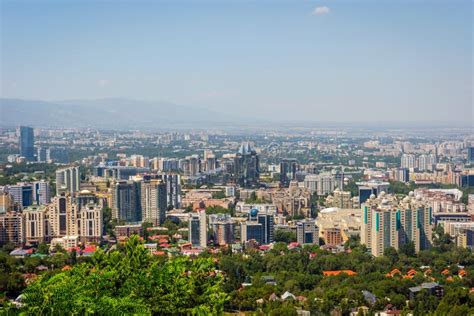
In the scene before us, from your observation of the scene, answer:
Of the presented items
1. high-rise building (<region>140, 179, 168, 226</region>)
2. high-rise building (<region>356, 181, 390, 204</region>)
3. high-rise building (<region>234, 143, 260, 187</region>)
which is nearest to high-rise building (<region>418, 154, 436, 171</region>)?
high-rise building (<region>234, 143, 260, 187</region>)

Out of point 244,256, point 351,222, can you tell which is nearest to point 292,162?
point 351,222

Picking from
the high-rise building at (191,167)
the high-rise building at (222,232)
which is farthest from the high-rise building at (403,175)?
the high-rise building at (222,232)

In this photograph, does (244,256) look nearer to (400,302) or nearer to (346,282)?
(346,282)

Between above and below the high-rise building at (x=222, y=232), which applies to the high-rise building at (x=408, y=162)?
above

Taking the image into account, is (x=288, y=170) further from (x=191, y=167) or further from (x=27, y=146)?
(x=27, y=146)

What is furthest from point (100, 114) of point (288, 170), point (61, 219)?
point (61, 219)

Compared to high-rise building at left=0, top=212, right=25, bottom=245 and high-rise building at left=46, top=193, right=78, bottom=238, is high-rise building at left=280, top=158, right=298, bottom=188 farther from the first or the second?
high-rise building at left=0, top=212, right=25, bottom=245

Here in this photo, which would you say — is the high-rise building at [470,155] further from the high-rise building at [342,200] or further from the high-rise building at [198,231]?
the high-rise building at [198,231]
